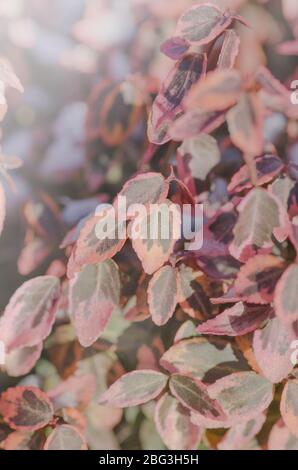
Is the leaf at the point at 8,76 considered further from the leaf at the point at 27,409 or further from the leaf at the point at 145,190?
the leaf at the point at 27,409

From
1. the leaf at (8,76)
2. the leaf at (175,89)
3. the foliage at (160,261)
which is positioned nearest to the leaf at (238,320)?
the foliage at (160,261)

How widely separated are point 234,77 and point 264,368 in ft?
1.04

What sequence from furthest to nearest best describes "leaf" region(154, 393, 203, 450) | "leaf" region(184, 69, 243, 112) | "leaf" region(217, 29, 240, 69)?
"leaf" region(154, 393, 203, 450)
"leaf" region(217, 29, 240, 69)
"leaf" region(184, 69, 243, 112)

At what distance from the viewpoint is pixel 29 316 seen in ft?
2.40

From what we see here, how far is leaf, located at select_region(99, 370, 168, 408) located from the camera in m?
0.72

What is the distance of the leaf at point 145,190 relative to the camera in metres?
0.66

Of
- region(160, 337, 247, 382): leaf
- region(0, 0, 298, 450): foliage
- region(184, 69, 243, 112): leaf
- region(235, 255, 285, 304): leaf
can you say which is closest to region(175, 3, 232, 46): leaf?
region(0, 0, 298, 450): foliage

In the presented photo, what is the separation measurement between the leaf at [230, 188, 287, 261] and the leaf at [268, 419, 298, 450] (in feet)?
0.87

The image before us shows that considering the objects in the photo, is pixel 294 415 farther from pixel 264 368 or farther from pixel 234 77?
pixel 234 77

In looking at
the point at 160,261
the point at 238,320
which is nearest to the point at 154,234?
the point at 160,261

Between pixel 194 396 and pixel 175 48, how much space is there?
1.32 ft

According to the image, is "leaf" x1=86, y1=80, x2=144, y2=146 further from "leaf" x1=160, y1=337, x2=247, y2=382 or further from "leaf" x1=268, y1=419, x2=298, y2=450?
"leaf" x1=268, y1=419, x2=298, y2=450

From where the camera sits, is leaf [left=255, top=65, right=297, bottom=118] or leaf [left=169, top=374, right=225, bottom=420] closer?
leaf [left=255, top=65, right=297, bottom=118]

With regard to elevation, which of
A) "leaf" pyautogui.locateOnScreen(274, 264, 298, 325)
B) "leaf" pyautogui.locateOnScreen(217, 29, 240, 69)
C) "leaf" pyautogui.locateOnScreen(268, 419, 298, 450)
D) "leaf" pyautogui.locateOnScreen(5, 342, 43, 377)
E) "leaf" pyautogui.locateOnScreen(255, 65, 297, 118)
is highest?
"leaf" pyautogui.locateOnScreen(217, 29, 240, 69)
